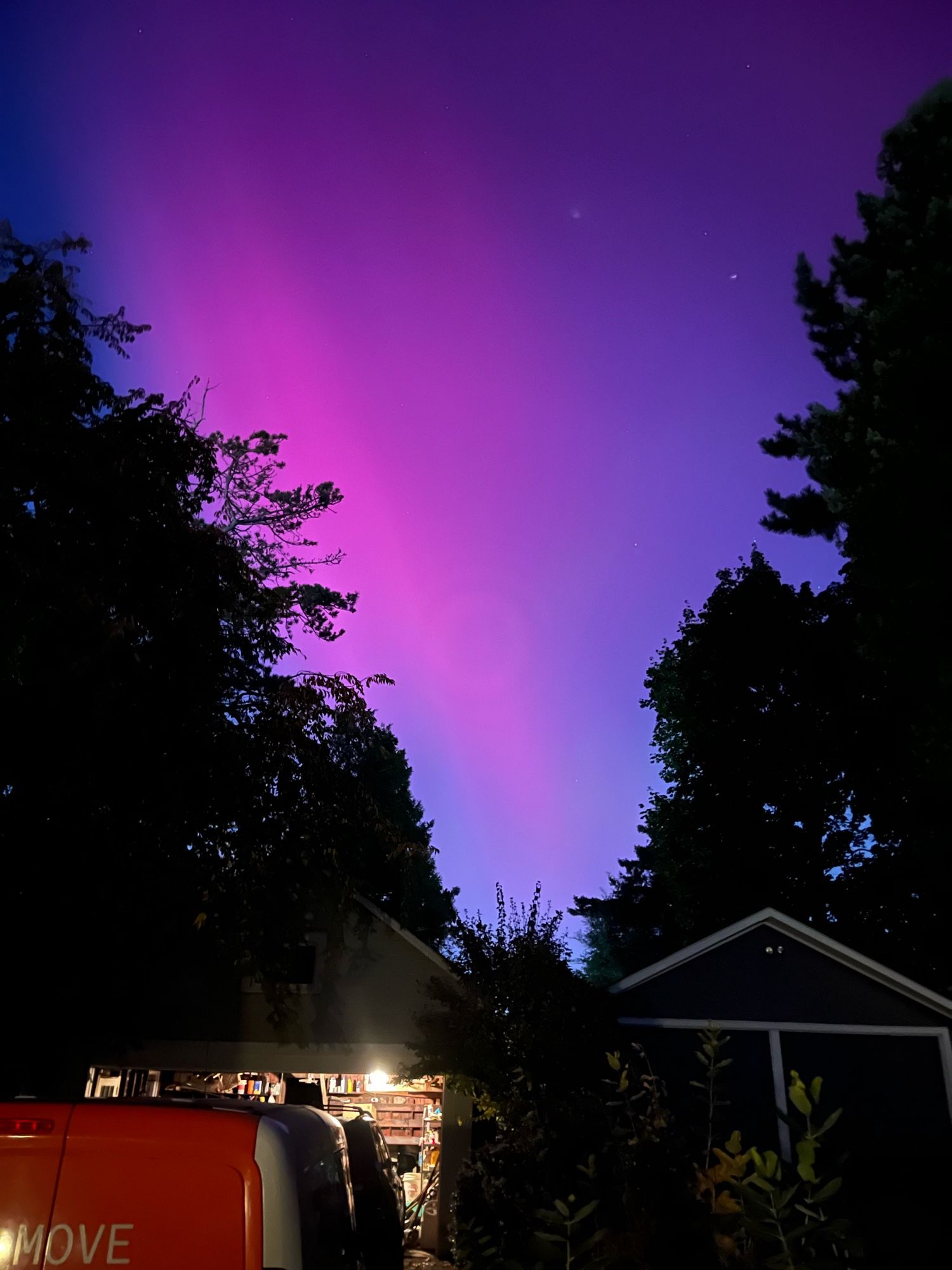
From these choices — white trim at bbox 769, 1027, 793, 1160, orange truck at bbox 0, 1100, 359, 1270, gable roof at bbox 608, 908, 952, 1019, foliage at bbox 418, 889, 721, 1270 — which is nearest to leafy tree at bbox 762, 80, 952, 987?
gable roof at bbox 608, 908, 952, 1019

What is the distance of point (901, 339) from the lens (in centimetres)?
1772

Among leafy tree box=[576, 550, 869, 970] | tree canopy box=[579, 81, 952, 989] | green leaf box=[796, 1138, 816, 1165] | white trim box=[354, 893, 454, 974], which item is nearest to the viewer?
green leaf box=[796, 1138, 816, 1165]

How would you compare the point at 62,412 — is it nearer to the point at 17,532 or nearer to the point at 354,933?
the point at 17,532

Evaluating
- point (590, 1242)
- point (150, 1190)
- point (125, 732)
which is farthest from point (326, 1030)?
point (590, 1242)

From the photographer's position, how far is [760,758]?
2842 centimetres

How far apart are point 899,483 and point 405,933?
1215 centimetres

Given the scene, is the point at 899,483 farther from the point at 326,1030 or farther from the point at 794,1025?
the point at 326,1030

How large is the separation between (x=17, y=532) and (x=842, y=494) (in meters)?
16.3

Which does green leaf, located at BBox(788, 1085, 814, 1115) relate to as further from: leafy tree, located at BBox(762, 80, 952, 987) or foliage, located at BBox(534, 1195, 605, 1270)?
leafy tree, located at BBox(762, 80, 952, 987)

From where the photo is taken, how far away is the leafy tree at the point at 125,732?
44.7 feet

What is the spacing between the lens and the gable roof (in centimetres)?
1571

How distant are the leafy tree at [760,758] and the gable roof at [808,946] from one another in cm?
1168

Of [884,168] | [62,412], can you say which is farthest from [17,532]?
[884,168]

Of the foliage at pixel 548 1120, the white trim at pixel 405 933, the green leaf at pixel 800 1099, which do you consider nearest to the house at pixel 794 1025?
the foliage at pixel 548 1120
